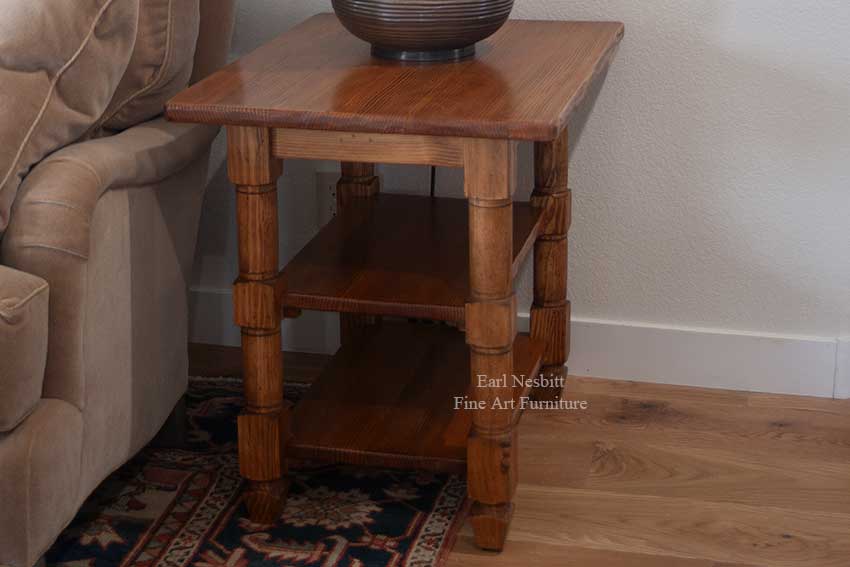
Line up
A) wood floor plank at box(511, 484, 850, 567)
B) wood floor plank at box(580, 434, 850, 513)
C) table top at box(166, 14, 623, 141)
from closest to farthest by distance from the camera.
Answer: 1. table top at box(166, 14, 623, 141)
2. wood floor plank at box(511, 484, 850, 567)
3. wood floor plank at box(580, 434, 850, 513)

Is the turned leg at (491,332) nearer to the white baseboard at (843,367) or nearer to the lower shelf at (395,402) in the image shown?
the lower shelf at (395,402)

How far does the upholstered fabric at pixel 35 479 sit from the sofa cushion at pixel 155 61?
42 cm

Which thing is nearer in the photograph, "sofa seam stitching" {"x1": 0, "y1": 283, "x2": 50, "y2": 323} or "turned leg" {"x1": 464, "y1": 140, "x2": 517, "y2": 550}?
"sofa seam stitching" {"x1": 0, "y1": 283, "x2": 50, "y2": 323}

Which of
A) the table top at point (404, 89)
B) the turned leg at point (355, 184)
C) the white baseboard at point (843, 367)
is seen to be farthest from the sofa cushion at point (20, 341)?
the white baseboard at point (843, 367)

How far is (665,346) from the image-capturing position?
2059 mm

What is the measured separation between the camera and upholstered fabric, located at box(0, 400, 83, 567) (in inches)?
52.4

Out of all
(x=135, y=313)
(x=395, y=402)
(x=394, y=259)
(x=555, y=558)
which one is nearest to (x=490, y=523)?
(x=555, y=558)

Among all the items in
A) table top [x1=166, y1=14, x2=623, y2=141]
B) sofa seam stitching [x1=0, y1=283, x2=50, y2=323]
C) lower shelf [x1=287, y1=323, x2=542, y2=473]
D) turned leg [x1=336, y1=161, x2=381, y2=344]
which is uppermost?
table top [x1=166, y1=14, x2=623, y2=141]

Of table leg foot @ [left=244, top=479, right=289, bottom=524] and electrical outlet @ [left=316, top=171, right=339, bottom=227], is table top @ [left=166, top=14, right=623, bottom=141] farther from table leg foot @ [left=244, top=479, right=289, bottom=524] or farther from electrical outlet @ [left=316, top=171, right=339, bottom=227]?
table leg foot @ [left=244, top=479, right=289, bottom=524]

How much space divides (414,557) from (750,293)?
773 millimetres

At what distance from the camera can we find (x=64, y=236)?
4.47 feet

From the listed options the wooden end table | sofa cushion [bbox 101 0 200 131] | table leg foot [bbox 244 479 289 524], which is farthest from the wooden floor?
sofa cushion [bbox 101 0 200 131]

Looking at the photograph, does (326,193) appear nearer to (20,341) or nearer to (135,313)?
(135,313)

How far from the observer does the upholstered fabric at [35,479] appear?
1332 mm
